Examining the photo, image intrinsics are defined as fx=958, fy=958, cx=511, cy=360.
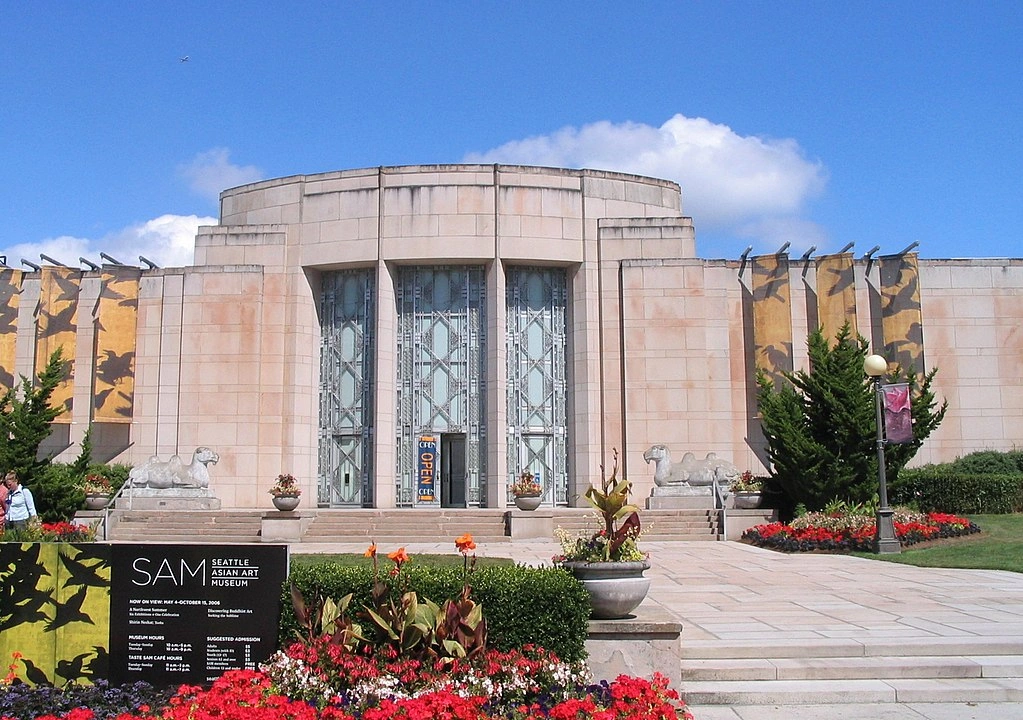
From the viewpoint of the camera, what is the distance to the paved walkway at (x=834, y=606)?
27.6 feet


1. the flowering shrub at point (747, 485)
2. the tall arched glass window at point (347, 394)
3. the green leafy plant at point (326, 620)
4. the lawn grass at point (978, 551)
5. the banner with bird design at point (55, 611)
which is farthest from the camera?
the tall arched glass window at point (347, 394)

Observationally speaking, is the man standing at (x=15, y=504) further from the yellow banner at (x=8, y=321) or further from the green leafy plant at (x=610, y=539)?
the yellow banner at (x=8, y=321)

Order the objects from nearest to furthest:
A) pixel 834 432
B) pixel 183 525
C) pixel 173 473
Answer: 1. pixel 834 432
2. pixel 183 525
3. pixel 173 473

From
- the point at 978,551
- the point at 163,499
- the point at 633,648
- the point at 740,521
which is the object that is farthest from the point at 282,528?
the point at 633,648

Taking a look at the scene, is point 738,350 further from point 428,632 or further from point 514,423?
point 428,632

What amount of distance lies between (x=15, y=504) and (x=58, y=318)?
17.5m

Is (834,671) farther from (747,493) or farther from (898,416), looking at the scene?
(747,493)

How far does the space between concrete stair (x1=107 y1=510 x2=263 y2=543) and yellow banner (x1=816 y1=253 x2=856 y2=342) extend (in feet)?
61.4

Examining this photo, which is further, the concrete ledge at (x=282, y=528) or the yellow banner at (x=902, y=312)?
the yellow banner at (x=902, y=312)

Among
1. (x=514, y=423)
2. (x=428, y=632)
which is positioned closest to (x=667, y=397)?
(x=514, y=423)

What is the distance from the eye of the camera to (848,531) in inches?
856

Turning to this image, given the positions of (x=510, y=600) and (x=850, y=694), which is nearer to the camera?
(x=510, y=600)

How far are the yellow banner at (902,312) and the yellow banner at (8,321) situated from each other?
28613 mm

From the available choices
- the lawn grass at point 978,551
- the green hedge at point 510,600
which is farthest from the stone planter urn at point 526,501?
the green hedge at point 510,600
